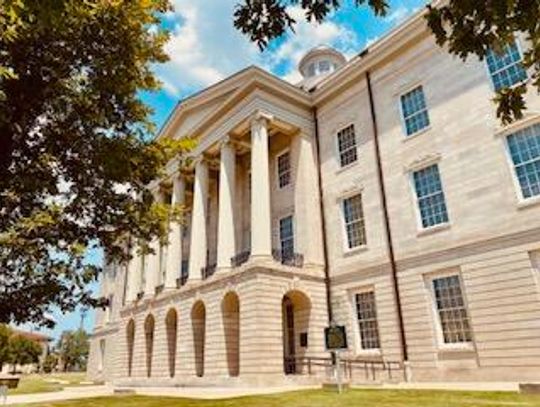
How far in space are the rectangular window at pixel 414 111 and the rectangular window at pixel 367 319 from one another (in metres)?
8.67

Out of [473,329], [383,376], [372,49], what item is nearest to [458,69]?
[372,49]

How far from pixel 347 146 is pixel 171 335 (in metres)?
16.8

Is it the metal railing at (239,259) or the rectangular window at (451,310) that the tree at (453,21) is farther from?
the metal railing at (239,259)

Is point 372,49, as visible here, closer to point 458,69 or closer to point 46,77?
point 458,69

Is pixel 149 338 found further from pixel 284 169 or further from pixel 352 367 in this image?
pixel 352 367

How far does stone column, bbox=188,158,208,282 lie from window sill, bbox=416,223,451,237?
13769 mm

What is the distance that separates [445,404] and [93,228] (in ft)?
31.2

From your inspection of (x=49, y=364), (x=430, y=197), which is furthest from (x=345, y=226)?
(x=49, y=364)

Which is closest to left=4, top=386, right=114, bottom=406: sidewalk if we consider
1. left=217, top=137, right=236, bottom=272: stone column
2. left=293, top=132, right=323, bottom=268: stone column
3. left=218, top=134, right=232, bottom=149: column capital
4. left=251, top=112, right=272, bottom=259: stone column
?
left=217, top=137, right=236, bottom=272: stone column

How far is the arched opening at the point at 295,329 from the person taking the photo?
25.0 m

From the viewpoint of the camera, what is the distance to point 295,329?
25.7 meters

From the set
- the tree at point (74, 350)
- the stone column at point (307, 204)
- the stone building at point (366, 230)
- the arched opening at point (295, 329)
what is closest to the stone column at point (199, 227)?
the stone building at point (366, 230)

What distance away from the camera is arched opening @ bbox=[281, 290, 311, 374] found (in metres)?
25.0

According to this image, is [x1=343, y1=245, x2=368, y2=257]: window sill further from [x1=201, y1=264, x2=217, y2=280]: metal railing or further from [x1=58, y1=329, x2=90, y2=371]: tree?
[x1=58, y1=329, x2=90, y2=371]: tree
